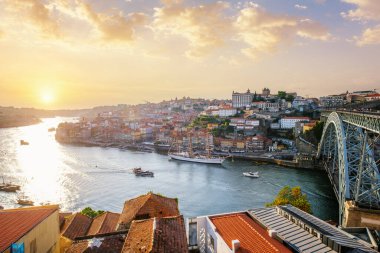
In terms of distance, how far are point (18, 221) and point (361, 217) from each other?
10271 millimetres

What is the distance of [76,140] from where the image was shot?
164 feet

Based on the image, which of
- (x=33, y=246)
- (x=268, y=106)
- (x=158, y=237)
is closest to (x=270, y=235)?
(x=158, y=237)

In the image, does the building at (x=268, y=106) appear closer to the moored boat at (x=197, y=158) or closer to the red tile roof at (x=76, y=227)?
the moored boat at (x=197, y=158)

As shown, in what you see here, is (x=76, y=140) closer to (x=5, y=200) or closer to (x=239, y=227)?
(x=5, y=200)

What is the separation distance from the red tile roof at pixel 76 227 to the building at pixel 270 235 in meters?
3.80

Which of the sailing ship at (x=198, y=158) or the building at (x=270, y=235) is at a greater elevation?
the building at (x=270, y=235)

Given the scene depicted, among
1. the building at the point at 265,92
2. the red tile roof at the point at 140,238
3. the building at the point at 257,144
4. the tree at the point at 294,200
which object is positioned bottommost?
the building at the point at 257,144

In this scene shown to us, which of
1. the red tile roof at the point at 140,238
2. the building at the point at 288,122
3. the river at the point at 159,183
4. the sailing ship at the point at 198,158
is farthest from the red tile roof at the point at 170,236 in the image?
the building at the point at 288,122

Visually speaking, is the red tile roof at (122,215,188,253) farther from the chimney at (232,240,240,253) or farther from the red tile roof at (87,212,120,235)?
the red tile roof at (87,212,120,235)

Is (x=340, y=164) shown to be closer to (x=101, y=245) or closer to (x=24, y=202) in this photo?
(x=101, y=245)

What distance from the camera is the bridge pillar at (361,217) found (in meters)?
9.84

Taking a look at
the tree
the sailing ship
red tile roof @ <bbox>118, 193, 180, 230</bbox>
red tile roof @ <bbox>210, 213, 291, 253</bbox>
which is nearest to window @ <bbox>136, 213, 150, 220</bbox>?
red tile roof @ <bbox>118, 193, 180, 230</bbox>

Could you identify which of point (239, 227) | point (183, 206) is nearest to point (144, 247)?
point (239, 227)

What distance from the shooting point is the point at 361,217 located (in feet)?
33.1
